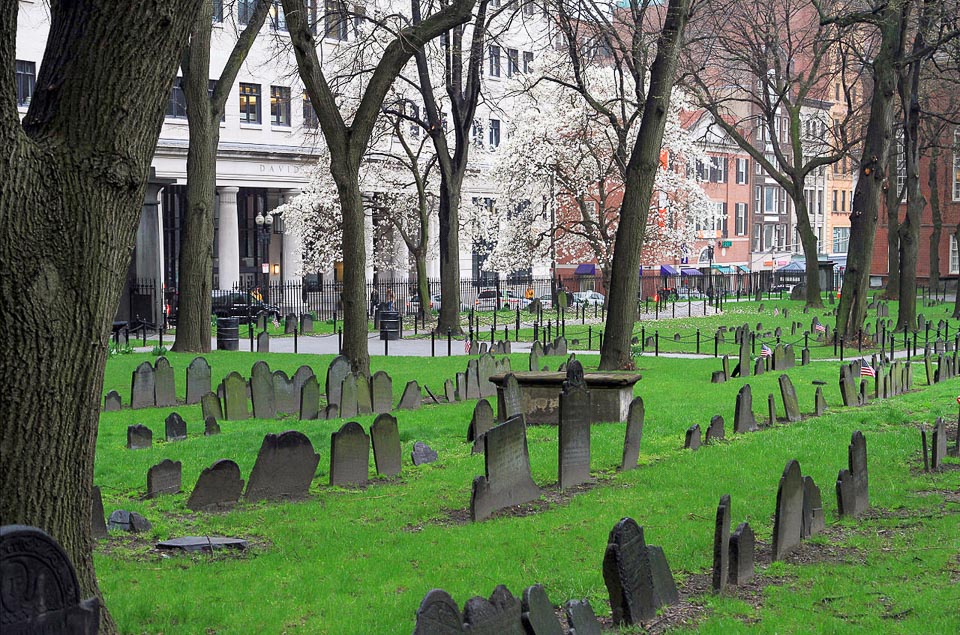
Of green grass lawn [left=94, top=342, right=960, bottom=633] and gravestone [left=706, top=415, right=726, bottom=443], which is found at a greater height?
gravestone [left=706, top=415, right=726, bottom=443]

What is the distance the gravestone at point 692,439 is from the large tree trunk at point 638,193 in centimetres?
666

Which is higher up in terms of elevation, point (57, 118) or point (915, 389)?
point (57, 118)

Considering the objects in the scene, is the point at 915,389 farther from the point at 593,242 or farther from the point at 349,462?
the point at 593,242

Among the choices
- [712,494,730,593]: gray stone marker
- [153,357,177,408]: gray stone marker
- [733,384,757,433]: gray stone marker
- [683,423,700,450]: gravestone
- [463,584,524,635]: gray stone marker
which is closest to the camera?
[463,584,524,635]: gray stone marker

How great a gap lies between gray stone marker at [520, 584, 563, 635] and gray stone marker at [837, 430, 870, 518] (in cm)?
443

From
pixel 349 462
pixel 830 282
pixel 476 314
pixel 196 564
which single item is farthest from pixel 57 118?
pixel 830 282

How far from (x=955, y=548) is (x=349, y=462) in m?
5.30

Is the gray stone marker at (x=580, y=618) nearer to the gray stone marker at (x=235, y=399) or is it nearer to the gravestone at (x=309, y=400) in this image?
the gravestone at (x=309, y=400)

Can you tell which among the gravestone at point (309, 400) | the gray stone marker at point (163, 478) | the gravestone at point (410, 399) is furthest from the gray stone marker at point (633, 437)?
the gravestone at point (410, 399)

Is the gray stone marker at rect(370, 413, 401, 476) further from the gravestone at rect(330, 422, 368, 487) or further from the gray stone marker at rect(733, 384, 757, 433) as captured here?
the gray stone marker at rect(733, 384, 757, 433)

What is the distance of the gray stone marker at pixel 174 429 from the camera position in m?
13.3

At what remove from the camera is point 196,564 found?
7727 mm

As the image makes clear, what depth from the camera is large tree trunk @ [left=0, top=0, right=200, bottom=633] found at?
5316mm

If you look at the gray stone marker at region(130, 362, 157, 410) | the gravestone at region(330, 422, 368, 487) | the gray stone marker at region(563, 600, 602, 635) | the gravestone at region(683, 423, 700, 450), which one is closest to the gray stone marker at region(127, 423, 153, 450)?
the gravestone at region(330, 422, 368, 487)
